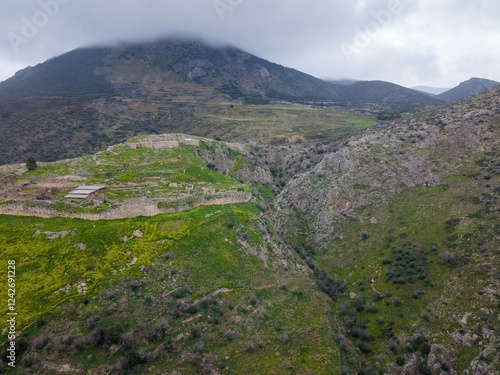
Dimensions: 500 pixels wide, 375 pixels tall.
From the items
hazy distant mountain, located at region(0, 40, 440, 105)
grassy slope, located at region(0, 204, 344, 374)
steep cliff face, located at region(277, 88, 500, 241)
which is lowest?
grassy slope, located at region(0, 204, 344, 374)

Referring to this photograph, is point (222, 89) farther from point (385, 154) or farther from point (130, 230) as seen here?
point (130, 230)

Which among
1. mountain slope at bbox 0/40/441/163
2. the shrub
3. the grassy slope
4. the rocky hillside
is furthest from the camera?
mountain slope at bbox 0/40/441/163

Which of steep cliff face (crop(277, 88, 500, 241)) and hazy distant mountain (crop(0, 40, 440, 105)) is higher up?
hazy distant mountain (crop(0, 40, 440, 105))

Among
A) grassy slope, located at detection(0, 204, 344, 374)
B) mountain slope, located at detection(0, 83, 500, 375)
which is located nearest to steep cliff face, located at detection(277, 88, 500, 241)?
mountain slope, located at detection(0, 83, 500, 375)
